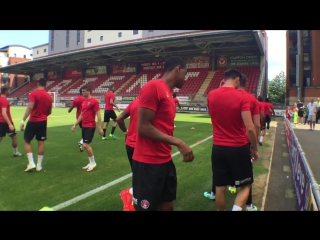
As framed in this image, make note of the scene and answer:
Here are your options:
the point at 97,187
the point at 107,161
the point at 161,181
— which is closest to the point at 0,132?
the point at 107,161

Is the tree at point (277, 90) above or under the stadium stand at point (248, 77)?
above

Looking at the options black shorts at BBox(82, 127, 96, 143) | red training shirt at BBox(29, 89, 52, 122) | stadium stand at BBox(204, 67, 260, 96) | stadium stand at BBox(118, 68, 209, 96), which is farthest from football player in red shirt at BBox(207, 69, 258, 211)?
stadium stand at BBox(118, 68, 209, 96)

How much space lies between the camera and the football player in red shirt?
10.0 ft

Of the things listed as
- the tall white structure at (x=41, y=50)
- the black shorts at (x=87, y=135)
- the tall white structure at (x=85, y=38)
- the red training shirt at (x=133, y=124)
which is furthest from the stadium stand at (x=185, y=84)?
the tall white structure at (x=41, y=50)

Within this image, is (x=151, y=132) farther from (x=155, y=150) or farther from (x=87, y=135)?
(x=87, y=135)

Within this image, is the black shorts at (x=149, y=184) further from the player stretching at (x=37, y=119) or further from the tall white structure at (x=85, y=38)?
the tall white structure at (x=85, y=38)

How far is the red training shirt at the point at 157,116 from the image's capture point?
2.25 m

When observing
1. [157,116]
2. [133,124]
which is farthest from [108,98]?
[157,116]

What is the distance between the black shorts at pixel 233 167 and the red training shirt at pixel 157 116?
987 mm

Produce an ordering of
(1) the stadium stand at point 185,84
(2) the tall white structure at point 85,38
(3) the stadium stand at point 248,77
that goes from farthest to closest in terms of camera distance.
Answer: (2) the tall white structure at point 85,38 → (1) the stadium stand at point 185,84 → (3) the stadium stand at point 248,77

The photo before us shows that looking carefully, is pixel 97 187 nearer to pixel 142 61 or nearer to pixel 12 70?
pixel 142 61

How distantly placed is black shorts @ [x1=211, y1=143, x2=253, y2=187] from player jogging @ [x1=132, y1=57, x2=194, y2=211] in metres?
0.90

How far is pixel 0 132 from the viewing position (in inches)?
292

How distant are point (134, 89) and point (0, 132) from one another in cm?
3028
